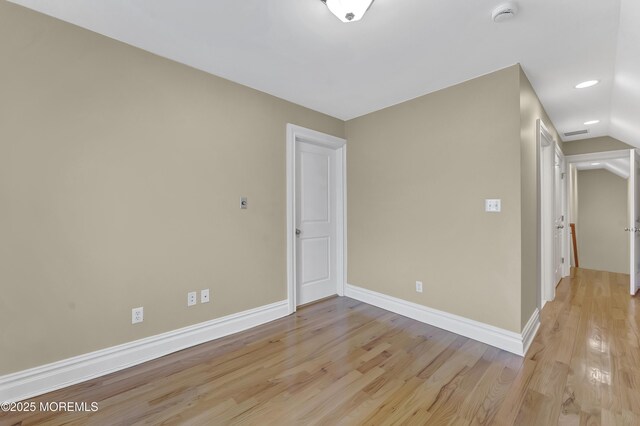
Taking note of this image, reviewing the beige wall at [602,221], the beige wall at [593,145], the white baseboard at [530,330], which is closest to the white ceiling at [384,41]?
the beige wall at [593,145]

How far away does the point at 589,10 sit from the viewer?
1.64 meters

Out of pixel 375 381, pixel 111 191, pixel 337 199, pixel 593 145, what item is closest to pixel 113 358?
pixel 111 191

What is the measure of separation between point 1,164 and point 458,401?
3.16 m

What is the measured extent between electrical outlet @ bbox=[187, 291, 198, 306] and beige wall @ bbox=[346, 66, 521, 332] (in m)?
2.01

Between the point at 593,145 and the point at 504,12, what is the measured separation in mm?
4159

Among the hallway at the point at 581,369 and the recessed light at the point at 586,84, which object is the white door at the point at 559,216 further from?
the recessed light at the point at 586,84

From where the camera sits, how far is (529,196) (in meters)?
2.44

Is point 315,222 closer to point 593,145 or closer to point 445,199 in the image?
point 445,199

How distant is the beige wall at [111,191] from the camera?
1656mm

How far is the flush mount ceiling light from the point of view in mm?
1457

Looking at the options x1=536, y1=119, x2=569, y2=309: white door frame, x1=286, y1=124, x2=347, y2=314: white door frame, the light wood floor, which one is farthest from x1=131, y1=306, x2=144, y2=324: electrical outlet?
x1=536, y1=119, x2=569, y2=309: white door frame

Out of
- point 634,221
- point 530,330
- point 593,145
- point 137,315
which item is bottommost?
point 530,330

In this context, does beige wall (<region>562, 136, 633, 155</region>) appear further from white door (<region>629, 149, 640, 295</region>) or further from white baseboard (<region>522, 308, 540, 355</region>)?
white baseboard (<region>522, 308, 540, 355</region>)

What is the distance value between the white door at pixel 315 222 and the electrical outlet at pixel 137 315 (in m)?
1.63
